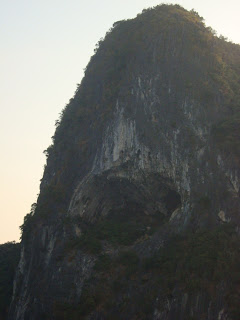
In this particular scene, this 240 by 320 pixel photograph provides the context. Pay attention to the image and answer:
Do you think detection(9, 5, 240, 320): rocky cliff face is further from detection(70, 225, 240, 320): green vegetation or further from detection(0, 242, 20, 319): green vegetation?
detection(0, 242, 20, 319): green vegetation

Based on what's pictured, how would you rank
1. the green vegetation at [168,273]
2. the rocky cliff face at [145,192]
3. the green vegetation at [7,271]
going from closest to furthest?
the green vegetation at [168,273] < the rocky cliff face at [145,192] < the green vegetation at [7,271]

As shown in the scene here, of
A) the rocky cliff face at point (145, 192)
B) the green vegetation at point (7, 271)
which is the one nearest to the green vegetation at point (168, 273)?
the rocky cliff face at point (145, 192)

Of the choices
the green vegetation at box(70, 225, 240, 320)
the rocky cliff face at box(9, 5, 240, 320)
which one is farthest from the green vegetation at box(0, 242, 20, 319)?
the green vegetation at box(70, 225, 240, 320)

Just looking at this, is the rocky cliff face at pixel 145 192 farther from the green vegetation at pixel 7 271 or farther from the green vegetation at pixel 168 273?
the green vegetation at pixel 7 271

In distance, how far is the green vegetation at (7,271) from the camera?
32.6m

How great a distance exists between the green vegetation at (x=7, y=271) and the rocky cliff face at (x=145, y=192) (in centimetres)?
514

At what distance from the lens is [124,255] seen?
78.0 feet

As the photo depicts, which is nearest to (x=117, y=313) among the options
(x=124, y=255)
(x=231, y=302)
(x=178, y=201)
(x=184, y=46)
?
(x=124, y=255)

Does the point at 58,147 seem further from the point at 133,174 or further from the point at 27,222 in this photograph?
the point at 133,174

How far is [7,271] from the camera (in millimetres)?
36625

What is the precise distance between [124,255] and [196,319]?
6208mm

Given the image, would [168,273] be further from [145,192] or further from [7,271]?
[7,271]

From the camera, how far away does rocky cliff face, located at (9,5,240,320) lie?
20516 mm

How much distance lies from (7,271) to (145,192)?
1585 centimetres
